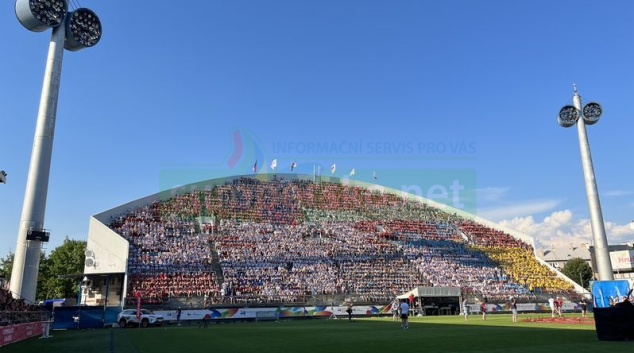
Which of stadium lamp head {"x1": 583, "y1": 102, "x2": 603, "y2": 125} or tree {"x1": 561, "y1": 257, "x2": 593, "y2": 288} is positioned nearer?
stadium lamp head {"x1": 583, "y1": 102, "x2": 603, "y2": 125}

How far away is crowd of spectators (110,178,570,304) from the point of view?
149 feet

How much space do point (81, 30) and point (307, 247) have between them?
32.6 m

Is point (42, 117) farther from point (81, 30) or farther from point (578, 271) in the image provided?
point (578, 271)

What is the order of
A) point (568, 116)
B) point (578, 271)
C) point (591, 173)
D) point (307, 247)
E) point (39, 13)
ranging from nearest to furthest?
point (39, 13) → point (591, 173) → point (568, 116) → point (307, 247) → point (578, 271)

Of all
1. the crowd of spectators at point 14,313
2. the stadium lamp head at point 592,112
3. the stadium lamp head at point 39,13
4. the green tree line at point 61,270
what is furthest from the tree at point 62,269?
the stadium lamp head at point 592,112

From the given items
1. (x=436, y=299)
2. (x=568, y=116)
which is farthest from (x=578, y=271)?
(x=436, y=299)

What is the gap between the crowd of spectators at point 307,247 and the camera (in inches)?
1791

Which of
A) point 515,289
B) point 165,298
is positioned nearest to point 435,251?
point 515,289

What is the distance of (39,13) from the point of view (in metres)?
37.8

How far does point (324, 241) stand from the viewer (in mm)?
56344

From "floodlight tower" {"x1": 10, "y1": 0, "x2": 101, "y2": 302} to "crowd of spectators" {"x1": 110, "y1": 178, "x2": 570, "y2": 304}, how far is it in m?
8.99

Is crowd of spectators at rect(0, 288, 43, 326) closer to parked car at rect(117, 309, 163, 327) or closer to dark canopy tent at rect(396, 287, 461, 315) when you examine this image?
parked car at rect(117, 309, 163, 327)

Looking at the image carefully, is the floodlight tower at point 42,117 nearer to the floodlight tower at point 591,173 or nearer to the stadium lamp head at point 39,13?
the stadium lamp head at point 39,13

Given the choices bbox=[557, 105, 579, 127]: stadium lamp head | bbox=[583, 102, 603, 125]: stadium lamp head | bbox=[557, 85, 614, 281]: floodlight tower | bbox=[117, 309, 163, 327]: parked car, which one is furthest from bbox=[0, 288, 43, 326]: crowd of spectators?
bbox=[583, 102, 603, 125]: stadium lamp head
